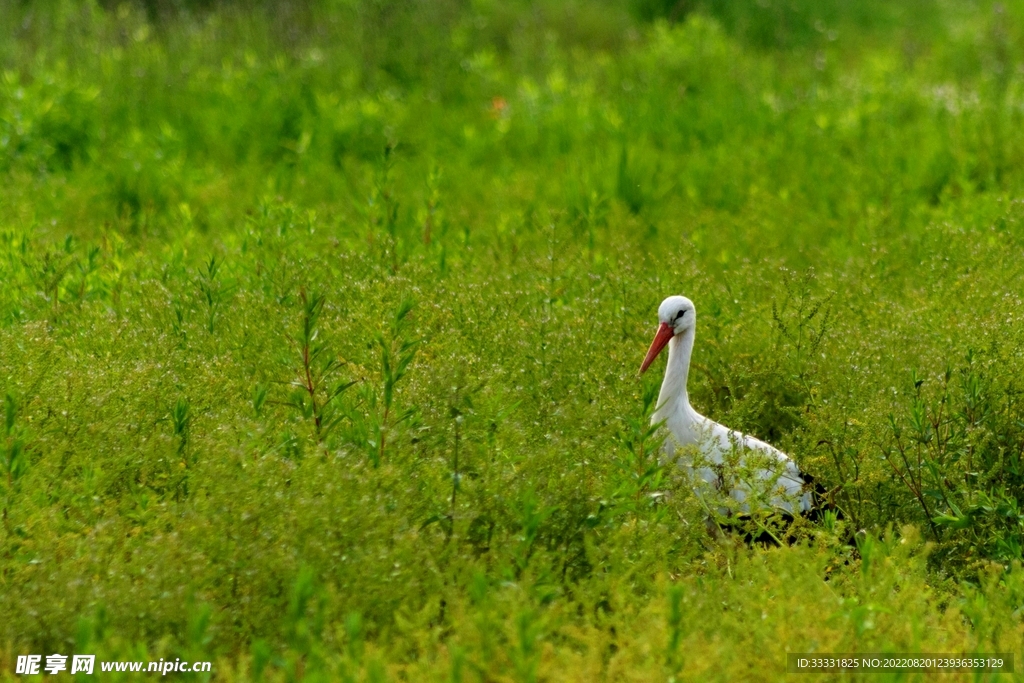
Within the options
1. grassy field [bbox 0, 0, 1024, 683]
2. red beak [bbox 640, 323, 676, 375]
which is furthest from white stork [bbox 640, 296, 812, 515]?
grassy field [bbox 0, 0, 1024, 683]

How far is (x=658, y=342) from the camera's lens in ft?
15.3

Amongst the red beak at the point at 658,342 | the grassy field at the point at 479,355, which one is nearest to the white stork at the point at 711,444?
the red beak at the point at 658,342

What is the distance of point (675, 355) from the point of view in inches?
183

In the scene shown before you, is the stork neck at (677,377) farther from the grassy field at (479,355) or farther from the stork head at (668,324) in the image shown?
the grassy field at (479,355)

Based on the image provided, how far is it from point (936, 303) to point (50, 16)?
7.41 meters

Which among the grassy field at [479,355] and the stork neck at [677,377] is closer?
the grassy field at [479,355]

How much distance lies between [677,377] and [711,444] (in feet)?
1.58

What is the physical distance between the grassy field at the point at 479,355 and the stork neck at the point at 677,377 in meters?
0.18

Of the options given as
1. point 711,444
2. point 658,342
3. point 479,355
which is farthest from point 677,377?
point 479,355

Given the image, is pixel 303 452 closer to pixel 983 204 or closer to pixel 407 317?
pixel 407 317

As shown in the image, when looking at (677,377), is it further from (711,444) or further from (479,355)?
(479,355)

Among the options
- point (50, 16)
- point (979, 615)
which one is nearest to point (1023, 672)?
point (979, 615)

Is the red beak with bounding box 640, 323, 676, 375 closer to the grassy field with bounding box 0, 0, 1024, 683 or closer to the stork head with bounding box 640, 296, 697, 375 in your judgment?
the stork head with bounding box 640, 296, 697, 375

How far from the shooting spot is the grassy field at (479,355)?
3.04 metres
